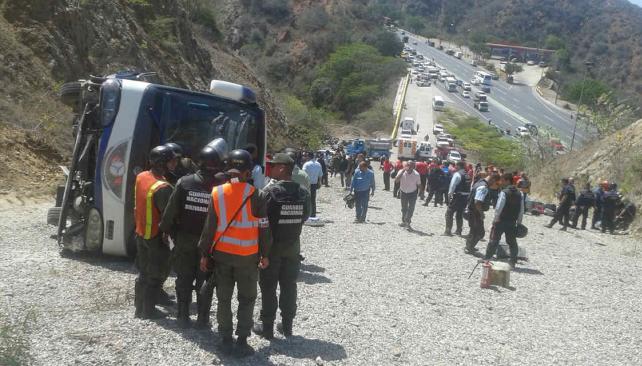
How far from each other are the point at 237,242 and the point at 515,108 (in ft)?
288

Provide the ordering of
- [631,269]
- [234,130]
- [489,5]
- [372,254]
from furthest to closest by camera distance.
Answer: [489,5] < [631,269] < [372,254] < [234,130]

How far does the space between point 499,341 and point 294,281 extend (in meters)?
2.56

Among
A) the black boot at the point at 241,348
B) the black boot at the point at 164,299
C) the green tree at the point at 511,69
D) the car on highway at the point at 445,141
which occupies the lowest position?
the black boot at the point at 164,299

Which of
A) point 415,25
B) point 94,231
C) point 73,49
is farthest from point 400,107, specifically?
point 415,25

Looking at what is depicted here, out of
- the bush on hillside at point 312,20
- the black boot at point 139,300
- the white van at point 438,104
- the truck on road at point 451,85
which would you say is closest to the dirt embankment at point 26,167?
the black boot at point 139,300

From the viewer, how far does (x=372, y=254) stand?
12.9m

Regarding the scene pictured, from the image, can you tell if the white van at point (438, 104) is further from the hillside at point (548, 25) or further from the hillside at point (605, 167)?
the hillside at point (548, 25)

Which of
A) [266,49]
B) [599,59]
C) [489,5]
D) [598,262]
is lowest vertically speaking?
[598,262]

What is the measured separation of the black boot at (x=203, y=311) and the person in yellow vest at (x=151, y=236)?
1.66ft

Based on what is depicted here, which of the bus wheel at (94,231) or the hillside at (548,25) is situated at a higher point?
the hillside at (548,25)

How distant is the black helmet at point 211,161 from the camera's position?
252 inches

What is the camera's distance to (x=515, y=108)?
89.4 m

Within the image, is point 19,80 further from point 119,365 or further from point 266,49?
point 266,49

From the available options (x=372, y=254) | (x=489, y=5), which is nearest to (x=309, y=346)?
(x=372, y=254)
